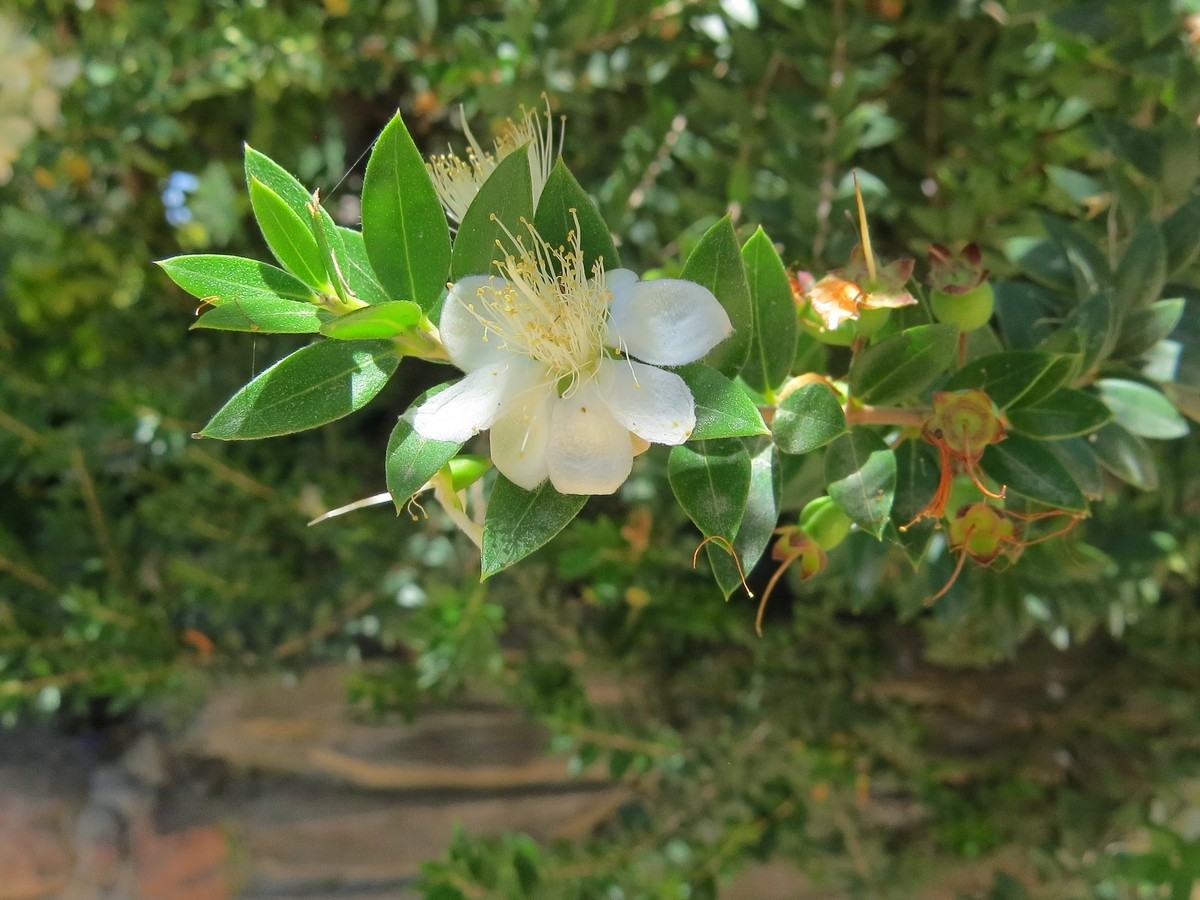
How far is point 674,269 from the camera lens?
91 centimetres

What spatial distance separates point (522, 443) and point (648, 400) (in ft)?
0.22

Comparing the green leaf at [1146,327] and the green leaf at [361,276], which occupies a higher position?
the green leaf at [361,276]

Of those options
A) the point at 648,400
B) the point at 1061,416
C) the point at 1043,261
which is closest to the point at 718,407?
the point at 648,400

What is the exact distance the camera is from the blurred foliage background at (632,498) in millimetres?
1107

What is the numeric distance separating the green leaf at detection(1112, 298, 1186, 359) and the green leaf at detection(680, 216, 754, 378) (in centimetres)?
36

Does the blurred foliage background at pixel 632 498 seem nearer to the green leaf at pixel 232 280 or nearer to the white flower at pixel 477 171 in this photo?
the white flower at pixel 477 171

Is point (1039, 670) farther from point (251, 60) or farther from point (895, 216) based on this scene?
point (251, 60)

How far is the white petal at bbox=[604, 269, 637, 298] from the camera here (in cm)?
51

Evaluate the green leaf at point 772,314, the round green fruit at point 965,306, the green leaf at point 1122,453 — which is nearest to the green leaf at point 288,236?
the green leaf at point 772,314

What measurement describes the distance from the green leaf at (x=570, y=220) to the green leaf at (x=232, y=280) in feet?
0.45

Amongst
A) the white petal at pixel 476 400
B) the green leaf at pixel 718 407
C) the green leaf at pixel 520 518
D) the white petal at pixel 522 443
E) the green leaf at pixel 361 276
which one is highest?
the green leaf at pixel 361 276

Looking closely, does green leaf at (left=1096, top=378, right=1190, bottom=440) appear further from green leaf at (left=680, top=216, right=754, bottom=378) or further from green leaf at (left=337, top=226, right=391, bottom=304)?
green leaf at (left=337, top=226, right=391, bottom=304)

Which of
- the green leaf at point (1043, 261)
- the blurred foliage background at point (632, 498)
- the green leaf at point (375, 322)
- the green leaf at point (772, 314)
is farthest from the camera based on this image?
the blurred foliage background at point (632, 498)

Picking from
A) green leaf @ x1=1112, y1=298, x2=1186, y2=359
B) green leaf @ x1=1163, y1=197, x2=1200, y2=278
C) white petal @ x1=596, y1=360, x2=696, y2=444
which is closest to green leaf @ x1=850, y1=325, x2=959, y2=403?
white petal @ x1=596, y1=360, x2=696, y2=444
